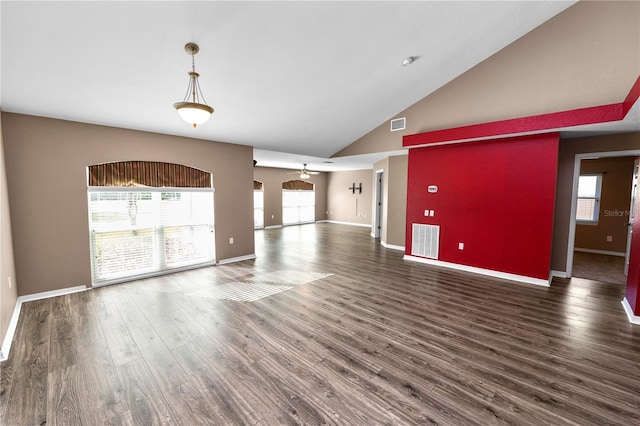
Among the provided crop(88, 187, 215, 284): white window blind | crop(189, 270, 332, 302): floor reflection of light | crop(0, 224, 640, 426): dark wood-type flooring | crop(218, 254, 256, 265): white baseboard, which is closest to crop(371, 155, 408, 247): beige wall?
crop(0, 224, 640, 426): dark wood-type flooring

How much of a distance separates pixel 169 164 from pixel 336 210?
29.5ft

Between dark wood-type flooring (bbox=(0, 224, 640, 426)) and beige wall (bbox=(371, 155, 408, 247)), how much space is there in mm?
2915

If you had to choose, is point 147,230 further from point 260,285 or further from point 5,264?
point 260,285

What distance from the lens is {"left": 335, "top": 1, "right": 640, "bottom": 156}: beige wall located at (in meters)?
3.73

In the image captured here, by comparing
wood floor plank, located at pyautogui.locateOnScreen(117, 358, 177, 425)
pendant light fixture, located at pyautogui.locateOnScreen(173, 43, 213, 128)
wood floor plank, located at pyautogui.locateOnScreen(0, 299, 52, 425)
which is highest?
pendant light fixture, located at pyautogui.locateOnScreen(173, 43, 213, 128)

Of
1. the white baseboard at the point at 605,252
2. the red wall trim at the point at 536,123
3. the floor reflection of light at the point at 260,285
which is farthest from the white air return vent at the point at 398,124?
the white baseboard at the point at 605,252

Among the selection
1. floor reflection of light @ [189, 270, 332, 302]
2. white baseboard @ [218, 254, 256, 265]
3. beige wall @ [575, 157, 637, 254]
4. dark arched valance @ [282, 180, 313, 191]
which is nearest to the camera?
floor reflection of light @ [189, 270, 332, 302]

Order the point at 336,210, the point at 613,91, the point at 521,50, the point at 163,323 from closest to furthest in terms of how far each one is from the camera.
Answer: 1. the point at 163,323
2. the point at 613,91
3. the point at 521,50
4. the point at 336,210

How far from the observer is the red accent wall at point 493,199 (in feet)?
14.5

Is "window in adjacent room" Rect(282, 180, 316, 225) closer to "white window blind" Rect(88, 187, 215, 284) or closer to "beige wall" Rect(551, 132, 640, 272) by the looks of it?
"white window blind" Rect(88, 187, 215, 284)

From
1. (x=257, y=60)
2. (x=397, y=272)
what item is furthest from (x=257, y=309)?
(x=257, y=60)

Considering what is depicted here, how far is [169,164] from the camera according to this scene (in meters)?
5.07

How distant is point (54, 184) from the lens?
3.92 metres

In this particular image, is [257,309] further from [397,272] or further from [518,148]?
[518,148]
